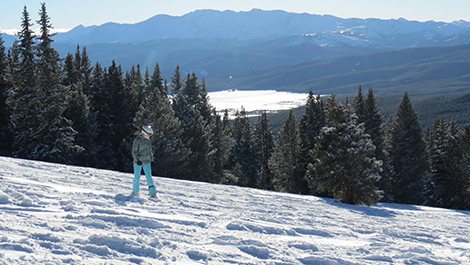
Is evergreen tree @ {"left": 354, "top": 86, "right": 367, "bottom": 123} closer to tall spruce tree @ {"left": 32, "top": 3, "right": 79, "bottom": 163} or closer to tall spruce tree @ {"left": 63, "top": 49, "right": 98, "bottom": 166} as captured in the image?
tall spruce tree @ {"left": 63, "top": 49, "right": 98, "bottom": 166}

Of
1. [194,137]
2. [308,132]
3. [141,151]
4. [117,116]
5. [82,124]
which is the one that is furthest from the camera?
[117,116]

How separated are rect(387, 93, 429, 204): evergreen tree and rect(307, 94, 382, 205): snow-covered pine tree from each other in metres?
23.0

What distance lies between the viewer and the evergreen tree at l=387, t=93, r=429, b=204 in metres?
45.2

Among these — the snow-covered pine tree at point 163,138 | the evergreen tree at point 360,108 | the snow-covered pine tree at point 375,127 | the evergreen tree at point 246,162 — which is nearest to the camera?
the snow-covered pine tree at point 163,138

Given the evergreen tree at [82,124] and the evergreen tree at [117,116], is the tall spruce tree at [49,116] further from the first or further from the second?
the evergreen tree at [117,116]

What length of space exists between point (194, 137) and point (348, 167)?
2320 cm

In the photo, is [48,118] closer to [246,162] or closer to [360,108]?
[360,108]

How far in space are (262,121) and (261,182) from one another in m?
9.13

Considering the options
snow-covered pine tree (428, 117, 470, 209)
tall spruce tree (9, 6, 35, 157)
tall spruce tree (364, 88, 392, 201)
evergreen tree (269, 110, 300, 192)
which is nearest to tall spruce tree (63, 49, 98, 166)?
tall spruce tree (9, 6, 35, 157)

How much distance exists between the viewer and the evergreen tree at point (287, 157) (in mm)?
41969

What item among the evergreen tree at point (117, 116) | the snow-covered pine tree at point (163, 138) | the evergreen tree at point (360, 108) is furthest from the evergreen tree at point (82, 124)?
the evergreen tree at point (360, 108)

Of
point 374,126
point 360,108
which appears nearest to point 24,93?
point 360,108

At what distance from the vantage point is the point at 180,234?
26.3ft

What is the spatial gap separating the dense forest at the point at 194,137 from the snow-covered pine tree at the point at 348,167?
62mm
